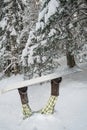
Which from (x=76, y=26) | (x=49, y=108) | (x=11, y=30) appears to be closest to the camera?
(x=49, y=108)

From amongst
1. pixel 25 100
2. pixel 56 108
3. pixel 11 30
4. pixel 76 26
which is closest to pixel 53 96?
pixel 25 100

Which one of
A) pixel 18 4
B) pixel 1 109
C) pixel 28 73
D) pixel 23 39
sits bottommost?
pixel 1 109

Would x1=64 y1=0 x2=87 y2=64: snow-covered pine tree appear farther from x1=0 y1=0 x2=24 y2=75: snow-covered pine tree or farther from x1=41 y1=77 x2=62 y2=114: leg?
x1=0 y1=0 x2=24 y2=75: snow-covered pine tree

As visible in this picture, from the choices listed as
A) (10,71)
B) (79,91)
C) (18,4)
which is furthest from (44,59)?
(10,71)

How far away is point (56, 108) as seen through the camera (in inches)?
540

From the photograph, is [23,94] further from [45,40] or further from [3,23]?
[3,23]

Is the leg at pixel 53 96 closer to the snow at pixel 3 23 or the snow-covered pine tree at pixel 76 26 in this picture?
the snow-covered pine tree at pixel 76 26

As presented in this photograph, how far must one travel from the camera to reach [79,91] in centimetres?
1625

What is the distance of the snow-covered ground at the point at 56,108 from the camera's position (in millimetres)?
11523

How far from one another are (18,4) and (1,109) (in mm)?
11315

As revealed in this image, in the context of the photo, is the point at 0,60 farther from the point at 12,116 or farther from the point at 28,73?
the point at 12,116

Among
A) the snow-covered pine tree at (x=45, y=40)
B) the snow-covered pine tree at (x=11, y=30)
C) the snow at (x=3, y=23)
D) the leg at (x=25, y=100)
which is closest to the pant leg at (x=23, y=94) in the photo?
the leg at (x=25, y=100)

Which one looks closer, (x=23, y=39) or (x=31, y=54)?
(x=31, y=54)

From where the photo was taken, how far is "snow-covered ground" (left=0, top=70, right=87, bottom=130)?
37.8ft
